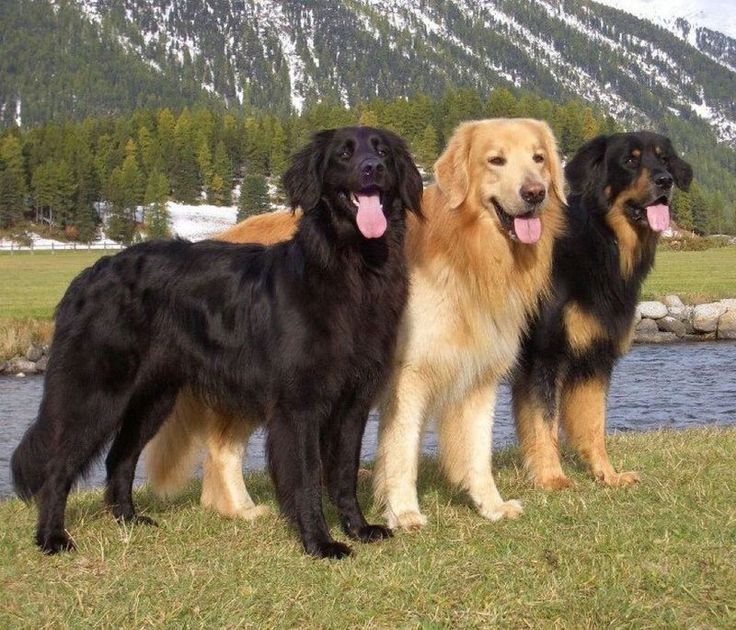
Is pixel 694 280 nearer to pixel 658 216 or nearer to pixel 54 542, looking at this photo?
pixel 658 216

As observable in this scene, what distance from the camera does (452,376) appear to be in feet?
17.8

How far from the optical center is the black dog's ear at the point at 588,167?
6293 millimetres

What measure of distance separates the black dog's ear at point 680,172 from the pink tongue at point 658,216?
31cm

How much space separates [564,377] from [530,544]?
1.94 m

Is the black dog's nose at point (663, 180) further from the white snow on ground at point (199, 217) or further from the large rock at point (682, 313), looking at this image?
the white snow on ground at point (199, 217)

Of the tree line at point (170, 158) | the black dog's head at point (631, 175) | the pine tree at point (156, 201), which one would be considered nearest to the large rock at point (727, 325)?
the black dog's head at point (631, 175)

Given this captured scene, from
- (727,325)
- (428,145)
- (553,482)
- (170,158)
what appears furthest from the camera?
(170,158)

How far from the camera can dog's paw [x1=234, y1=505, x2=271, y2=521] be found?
5715mm

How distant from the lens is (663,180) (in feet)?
19.7

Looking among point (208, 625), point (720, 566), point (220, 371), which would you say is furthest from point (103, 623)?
point (720, 566)

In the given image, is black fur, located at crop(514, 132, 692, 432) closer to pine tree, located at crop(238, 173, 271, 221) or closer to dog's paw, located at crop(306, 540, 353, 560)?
dog's paw, located at crop(306, 540, 353, 560)

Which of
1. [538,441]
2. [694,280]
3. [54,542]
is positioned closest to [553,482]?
[538,441]

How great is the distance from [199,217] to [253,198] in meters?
6.76

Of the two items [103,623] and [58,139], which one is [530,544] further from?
[58,139]
